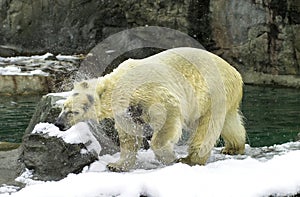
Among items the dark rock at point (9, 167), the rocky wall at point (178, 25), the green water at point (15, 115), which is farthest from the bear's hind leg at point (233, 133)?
the rocky wall at point (178, 25)

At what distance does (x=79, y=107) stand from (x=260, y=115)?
249 inches

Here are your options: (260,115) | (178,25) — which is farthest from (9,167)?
(178,25)

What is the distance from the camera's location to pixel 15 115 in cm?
1035

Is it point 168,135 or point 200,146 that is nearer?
point 168,135

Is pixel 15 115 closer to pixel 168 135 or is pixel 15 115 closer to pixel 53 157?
pixel 53 157

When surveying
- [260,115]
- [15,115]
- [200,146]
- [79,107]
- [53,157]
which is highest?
[79,107]

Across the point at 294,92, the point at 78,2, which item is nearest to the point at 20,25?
the point at 78,2

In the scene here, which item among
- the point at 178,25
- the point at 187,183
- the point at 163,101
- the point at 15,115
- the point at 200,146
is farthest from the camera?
the point at 178,25

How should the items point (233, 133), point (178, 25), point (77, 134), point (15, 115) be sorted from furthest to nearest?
point (178, 25) < point (15, 115) < point (233, 133) < point (77, 134)

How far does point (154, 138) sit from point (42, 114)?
1.37 m

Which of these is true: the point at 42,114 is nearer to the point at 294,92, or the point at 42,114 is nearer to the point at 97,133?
the point at 97,133

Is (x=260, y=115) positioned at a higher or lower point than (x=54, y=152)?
lower

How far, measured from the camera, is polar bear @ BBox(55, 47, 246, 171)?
15.2 feet

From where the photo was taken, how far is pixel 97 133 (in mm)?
5445
